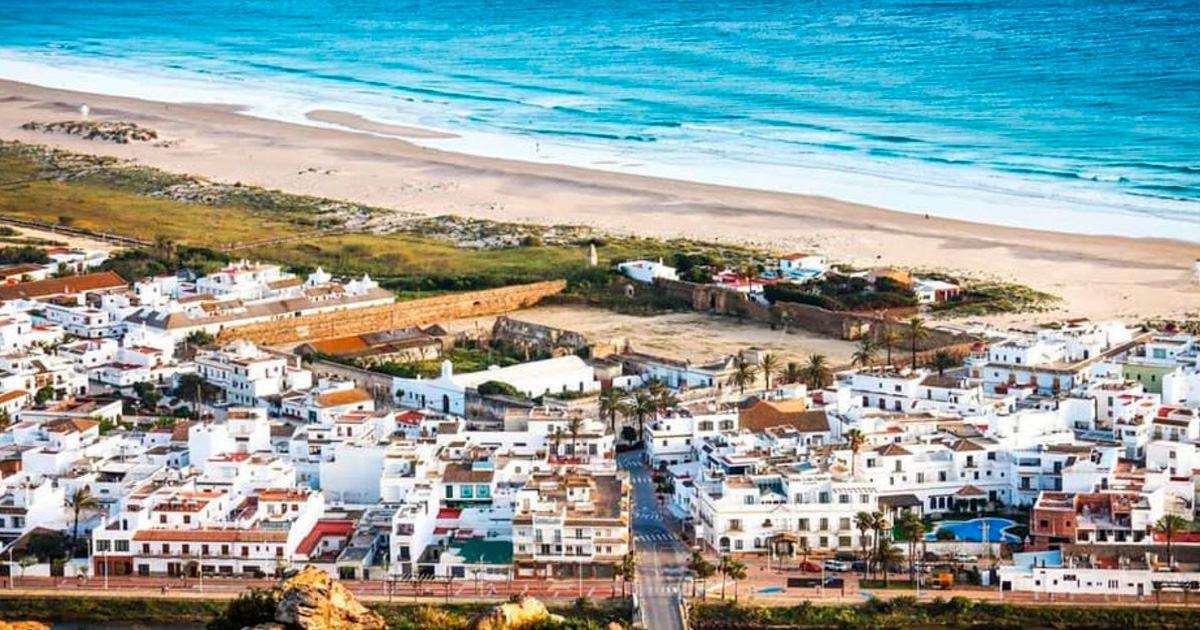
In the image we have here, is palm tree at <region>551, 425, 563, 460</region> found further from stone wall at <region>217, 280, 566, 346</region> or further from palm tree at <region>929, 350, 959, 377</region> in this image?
stone wall at <region>217, 280, 566, 346</region>

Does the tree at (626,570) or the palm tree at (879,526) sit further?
the palm tree at (879,526)

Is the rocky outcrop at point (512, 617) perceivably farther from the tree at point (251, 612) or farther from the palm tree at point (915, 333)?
the palm tree at point (915, 333)

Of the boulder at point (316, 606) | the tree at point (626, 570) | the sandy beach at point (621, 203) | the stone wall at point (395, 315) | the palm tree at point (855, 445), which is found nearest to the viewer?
the boulder at point (316, 606)

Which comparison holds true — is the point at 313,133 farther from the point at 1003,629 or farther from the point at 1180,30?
the point at 1003,629

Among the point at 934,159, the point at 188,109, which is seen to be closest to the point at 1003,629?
the point at 934,159

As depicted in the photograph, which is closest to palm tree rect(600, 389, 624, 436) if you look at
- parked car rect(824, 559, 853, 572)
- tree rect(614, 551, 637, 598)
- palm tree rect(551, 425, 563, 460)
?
palm tree rect(551, 425, 563, 460)

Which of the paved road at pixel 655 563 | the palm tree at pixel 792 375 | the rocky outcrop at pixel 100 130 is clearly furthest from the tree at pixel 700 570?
the rocky outcrop at pixel 100 130
